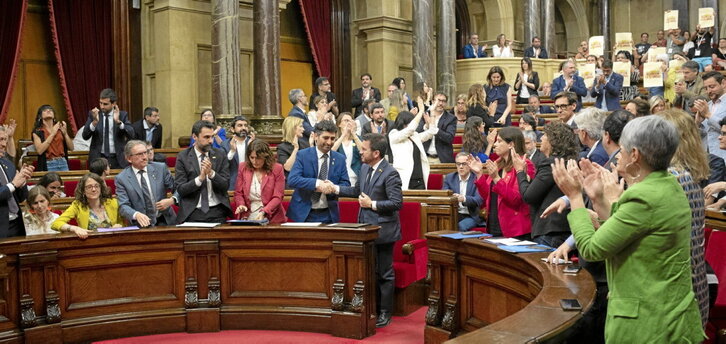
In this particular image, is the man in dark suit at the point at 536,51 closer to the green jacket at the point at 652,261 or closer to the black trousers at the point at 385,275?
the black trousers at the point at 385,275

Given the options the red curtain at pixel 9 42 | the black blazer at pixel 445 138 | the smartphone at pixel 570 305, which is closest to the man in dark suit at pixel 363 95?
the black blazer at pixel 445 138

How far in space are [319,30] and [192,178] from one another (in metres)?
8.69

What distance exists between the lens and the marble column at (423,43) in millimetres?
13047

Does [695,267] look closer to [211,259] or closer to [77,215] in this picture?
[211,259]

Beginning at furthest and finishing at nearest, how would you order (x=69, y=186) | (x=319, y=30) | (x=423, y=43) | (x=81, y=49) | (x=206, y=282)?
(x=319, y=30)
(x=423, y=43)
(x=81, y=49)
(x=69, y=186)
(x=206, y=282)

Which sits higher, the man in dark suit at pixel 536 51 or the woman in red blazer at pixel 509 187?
the man in dark suit at pixel 536 51

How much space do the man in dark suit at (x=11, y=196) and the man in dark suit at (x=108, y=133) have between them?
243cm

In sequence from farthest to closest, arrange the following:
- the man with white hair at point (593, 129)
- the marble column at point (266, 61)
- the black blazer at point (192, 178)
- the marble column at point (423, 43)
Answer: the marble column at point (423, 43), the marble column at point (266, 61), the black blazer at point (192, 178), the man with white hair at point (593, 129)

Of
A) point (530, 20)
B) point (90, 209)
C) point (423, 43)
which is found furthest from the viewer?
point (530, 20)

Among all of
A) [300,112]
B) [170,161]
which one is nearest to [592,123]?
[300,112]

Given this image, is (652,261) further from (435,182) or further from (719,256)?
(435,182)

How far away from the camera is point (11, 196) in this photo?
5324 millimetres

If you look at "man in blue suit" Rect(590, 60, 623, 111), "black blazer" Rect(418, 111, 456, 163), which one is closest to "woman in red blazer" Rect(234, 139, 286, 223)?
"black blazer" Rect(418, 111, 456, 163)

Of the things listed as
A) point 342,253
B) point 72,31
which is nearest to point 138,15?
point 72,31
